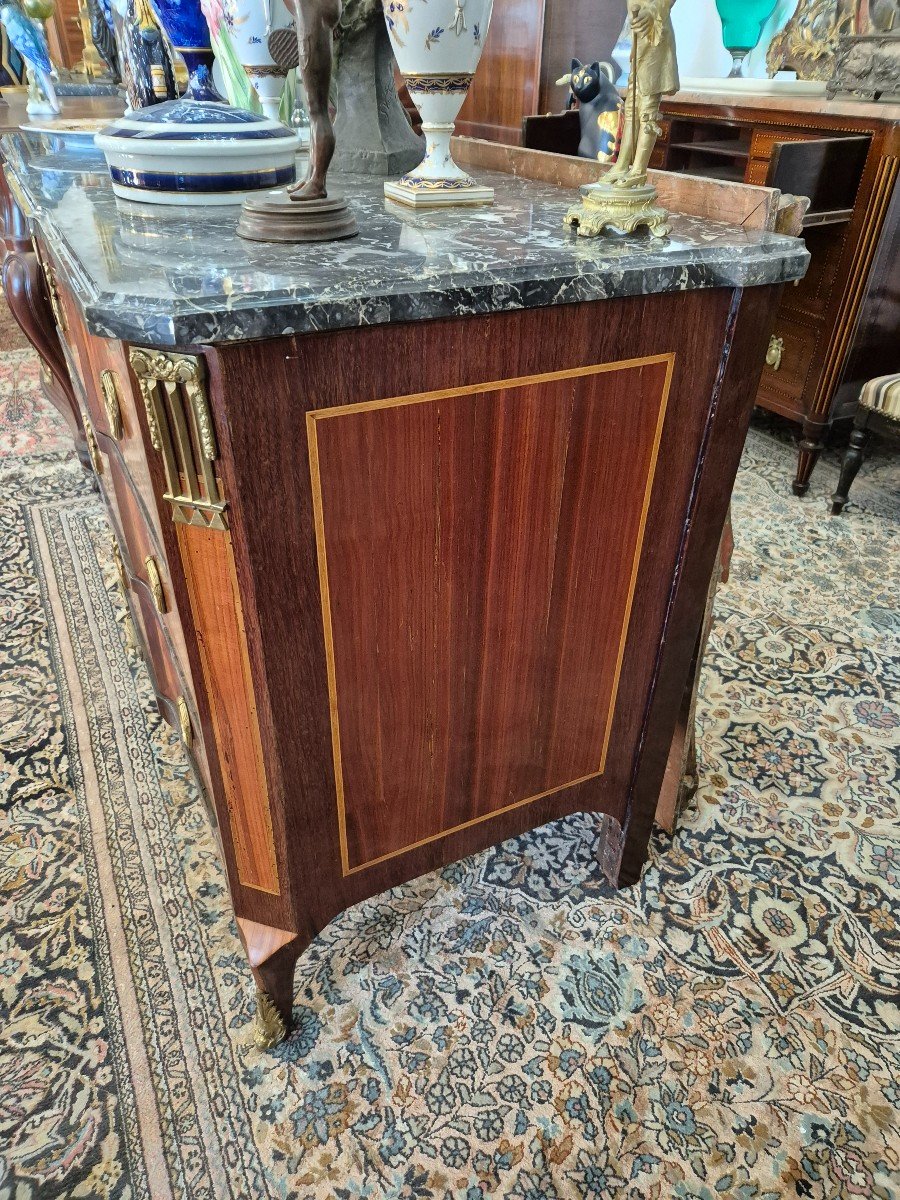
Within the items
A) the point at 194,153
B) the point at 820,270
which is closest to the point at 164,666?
the point at 194,153

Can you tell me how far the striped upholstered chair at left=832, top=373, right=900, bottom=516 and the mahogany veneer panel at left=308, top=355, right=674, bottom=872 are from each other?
5.08ft

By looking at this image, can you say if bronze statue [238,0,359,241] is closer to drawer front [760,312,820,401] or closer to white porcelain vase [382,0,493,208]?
white porcelain vase [382,0,493,208]

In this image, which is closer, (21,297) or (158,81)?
(158,81)

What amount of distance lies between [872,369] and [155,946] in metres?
2.33

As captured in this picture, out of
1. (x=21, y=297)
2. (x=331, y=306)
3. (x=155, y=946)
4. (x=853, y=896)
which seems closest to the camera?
(x=331, y=306)

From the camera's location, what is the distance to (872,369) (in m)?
2.28

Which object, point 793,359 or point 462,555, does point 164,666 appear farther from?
point 793,359

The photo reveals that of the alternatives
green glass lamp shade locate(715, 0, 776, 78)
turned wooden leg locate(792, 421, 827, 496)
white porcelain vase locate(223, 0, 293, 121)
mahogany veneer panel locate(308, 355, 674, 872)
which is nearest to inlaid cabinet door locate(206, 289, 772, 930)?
mahogany veneer panel locate(308, 355, 674, 872)

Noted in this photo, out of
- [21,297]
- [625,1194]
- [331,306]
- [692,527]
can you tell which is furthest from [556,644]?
[21,297]

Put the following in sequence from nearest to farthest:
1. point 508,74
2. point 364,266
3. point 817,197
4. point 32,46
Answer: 1. point 364,266
2. point 817,197
3. point 32,46
4. point 508,74

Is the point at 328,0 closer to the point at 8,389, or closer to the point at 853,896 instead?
the point at 853,896

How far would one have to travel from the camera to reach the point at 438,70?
0.88m

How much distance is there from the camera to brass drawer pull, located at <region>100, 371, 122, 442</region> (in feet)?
2.62

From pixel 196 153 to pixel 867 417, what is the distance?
1.93 metres
